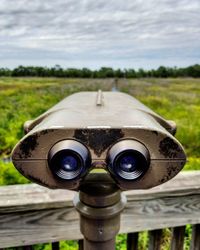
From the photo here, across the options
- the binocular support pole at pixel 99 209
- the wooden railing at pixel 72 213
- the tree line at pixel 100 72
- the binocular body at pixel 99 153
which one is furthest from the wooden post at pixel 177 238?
the tree line at pixel 100 72

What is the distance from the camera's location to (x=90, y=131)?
1.61ft

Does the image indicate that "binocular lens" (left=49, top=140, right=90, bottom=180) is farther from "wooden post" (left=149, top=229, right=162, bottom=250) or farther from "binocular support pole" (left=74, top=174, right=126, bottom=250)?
"wooden post" (left=149, top=229, right=162, bottom=250)

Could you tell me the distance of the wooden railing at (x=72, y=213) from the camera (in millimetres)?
771

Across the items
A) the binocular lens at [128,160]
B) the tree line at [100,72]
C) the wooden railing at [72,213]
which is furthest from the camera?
the tree line at [100,72]

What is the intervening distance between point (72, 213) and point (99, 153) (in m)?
0.36

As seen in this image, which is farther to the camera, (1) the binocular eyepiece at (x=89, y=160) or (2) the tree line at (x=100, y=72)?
(2) the tree line at (x=100, y=72)

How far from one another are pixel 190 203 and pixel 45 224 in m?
0.42

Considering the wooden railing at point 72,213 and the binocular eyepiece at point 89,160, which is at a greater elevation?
the binocular eyepiece at point 89,160

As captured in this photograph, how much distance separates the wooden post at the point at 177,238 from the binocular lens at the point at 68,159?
0.53 m

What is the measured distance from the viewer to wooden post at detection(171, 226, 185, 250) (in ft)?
2.98

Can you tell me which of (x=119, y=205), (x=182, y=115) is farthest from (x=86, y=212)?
(x=182, y=115)

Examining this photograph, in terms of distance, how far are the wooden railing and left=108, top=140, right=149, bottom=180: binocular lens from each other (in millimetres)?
317

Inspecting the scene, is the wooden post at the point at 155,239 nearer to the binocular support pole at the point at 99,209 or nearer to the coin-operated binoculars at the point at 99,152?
the binocular support pole at the point at 99,209

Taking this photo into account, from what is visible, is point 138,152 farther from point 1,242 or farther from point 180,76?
point 180,76
